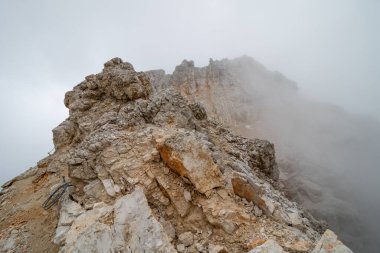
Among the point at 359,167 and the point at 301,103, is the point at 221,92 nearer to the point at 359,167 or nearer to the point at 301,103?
the point at 301,103

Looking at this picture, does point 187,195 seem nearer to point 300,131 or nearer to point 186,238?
point 186,238

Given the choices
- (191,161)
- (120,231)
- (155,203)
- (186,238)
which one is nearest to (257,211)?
(186,238)

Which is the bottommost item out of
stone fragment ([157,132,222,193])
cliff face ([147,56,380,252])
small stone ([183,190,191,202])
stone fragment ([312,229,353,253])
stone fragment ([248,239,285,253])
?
cliff face ([147,56,380,252])

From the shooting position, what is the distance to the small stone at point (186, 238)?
673cm

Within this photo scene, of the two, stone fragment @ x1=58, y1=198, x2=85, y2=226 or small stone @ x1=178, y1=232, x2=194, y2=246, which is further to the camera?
stone fragment @ x1=58, y1=198, x2=85, y2=226

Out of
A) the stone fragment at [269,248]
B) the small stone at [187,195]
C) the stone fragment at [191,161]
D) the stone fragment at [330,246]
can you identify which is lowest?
the stone fragment at [330,246]

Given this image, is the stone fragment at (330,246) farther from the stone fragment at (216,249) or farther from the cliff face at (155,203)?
the stone fragment at (216,249)

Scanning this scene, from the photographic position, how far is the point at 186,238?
6.82 m

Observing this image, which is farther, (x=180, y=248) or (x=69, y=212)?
(x=69, y=212)

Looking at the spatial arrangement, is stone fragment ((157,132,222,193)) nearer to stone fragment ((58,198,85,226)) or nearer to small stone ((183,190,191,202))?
small stone ((183,190,191,202))

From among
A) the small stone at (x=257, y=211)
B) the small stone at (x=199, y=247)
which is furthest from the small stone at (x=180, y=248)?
the small stone at (x=257, y=211)

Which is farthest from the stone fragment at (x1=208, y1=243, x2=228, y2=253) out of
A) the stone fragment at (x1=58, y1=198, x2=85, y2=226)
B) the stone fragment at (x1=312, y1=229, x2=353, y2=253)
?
the stone fragment at (x1=58, y1=198, x2=85, y2=226)

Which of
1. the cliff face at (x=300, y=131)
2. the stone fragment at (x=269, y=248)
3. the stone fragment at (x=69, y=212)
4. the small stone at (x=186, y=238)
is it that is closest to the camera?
the stone fragment at (x=269, y=248)

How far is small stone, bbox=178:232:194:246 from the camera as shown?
6.73 m
